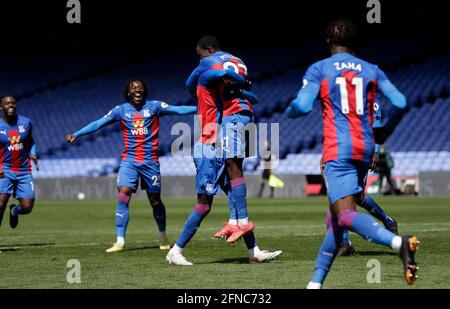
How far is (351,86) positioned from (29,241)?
8.11 meters

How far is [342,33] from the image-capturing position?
677 centimetres

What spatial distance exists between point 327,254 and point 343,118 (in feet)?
3.19

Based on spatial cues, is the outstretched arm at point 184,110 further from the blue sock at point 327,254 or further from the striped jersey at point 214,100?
the blue sock at point 327,254

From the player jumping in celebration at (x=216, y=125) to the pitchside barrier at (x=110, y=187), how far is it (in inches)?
898

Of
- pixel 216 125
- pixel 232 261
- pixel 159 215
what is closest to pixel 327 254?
pixel 216 125

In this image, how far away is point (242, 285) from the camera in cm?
762

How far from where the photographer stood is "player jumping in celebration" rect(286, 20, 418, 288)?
6.54 meters

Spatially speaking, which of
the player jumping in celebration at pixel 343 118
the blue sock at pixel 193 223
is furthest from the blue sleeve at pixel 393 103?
the blue sock at pixel 193 223

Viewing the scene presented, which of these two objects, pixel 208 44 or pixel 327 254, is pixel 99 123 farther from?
pixel 327 254

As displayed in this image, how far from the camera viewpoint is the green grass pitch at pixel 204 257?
7941 mm

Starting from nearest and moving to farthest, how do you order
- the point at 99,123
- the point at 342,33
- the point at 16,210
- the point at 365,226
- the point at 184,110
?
the point at 365,226
the point at 342,33
the point at 184,110
the point at 99,123
the point at 16,210

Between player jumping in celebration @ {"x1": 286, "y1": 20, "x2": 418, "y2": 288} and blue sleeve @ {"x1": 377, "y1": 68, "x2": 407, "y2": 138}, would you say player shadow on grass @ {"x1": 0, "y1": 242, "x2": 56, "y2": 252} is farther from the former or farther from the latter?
blue sleeve @ {"x1": 377, "y1": 68, "x2": 407, "y2": 138}
